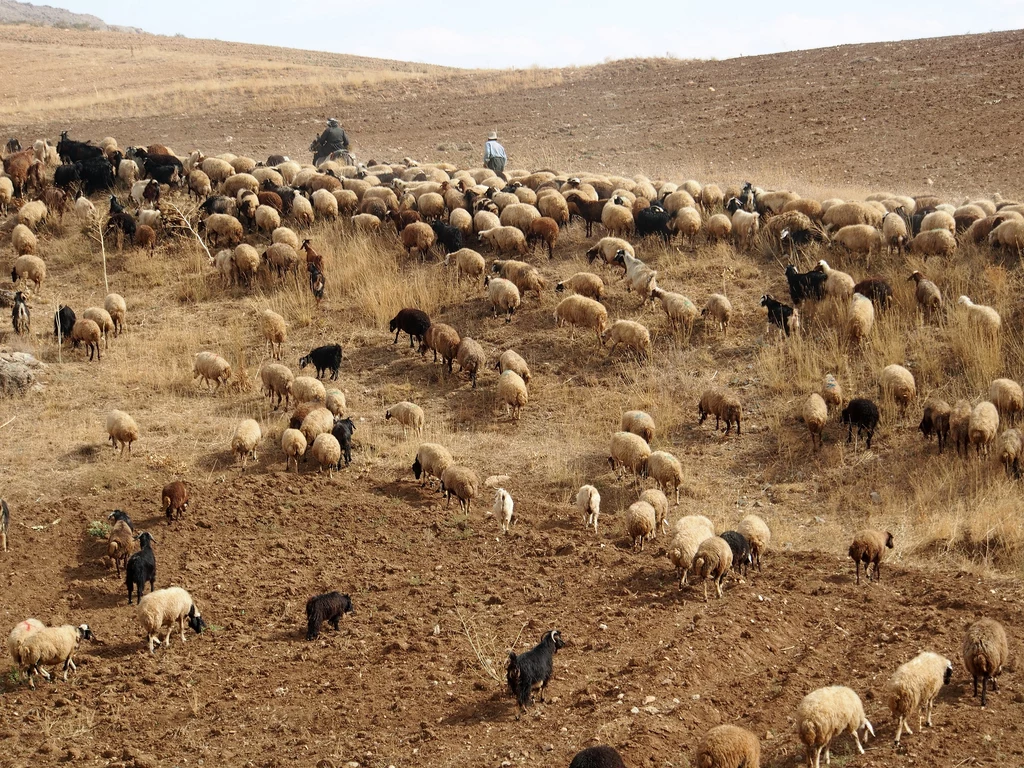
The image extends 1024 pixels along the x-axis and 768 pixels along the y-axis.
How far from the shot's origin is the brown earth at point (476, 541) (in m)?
7.62

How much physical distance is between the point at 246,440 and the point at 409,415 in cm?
223

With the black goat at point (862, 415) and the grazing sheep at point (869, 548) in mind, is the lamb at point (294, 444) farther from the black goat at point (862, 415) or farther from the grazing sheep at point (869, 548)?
the black goat at point (862, 415)

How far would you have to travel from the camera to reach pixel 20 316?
16.1 m

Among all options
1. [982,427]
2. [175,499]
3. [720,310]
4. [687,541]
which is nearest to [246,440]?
[175,499]

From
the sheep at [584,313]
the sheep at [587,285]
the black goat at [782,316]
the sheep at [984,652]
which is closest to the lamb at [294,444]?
the sheep at [584,313]

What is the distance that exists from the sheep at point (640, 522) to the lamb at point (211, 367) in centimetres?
660

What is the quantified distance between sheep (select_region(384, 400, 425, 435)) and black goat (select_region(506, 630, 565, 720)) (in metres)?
6.02

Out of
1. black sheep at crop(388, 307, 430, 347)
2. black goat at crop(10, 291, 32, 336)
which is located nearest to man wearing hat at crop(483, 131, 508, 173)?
black sheep at crop(388, 307, 430, 347)

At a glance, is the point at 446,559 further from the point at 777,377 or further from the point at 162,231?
the point at 162,231

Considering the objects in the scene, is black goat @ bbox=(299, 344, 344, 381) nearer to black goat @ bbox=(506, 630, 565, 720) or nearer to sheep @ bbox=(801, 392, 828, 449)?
sheep @ bbox=(801, 392, 828, 449)

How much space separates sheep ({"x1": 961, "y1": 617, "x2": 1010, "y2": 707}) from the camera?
756cm

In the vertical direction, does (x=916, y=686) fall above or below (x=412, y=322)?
below

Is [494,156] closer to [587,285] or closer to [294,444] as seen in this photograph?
[587,285]

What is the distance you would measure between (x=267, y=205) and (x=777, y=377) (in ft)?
34.9
